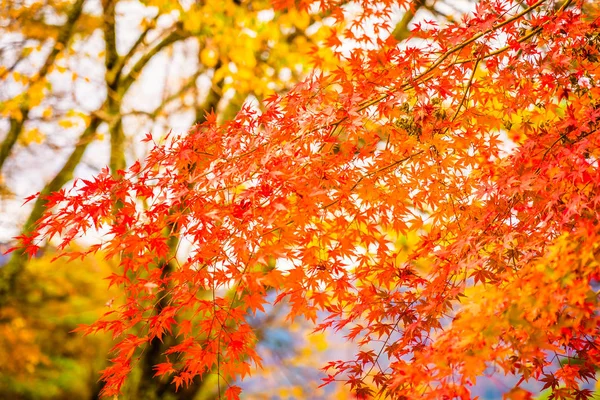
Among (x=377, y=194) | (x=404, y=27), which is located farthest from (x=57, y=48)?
(x=377, y=194)

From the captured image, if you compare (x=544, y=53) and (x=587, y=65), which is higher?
(x=544, y=53)

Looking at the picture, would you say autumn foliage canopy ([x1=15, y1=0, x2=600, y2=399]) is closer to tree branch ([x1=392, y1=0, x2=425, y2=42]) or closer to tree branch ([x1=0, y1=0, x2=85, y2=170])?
tree branch ([x1=392, y1=0, x2=425, y2=42])

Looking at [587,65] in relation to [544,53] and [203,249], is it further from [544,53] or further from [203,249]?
[203,249]

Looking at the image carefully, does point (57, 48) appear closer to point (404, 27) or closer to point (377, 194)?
point (404, 27)

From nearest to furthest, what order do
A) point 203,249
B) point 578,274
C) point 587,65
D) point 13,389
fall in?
point 578,274 → point 203,249 → point 587,65 → point 13,389

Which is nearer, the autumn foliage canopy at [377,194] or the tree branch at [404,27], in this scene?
the autumn foliage canopy at [377,194]

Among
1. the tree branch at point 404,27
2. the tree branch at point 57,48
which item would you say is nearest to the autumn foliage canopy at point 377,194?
the tree branch at point 404,27

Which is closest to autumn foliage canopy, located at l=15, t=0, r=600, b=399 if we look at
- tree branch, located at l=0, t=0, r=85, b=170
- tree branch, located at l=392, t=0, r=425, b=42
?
tree branch, located at l=392, t=0, r=425, b=42

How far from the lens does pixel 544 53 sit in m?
2.69

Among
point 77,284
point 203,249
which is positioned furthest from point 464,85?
point 77,284

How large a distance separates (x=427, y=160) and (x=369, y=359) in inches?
44.5

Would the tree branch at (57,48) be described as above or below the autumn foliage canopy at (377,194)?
above

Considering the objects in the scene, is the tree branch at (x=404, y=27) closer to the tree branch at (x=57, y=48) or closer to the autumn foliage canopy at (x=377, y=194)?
the autumn foliage canopy at (x=377, y=194)

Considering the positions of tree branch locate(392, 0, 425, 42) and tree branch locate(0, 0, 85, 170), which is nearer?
tree branch locate(392, 0, 425, 42)
